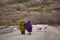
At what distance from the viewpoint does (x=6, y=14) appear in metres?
4.92

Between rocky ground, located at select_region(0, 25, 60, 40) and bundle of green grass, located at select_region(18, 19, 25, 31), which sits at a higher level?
bundle of green grass, located at select_region(18, 19, 25, 31)

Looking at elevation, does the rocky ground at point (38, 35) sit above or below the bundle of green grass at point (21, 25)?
below

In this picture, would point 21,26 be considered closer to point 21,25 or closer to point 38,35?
point 21,25

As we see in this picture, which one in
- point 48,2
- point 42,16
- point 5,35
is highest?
point 48,2

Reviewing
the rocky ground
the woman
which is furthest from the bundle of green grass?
the rocky ground

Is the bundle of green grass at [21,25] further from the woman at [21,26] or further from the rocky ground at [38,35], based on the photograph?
the rocky ground at [38,35]

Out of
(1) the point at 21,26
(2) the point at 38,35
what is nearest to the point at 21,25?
(1) the point at 21,26

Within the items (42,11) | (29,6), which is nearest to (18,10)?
(29,6)

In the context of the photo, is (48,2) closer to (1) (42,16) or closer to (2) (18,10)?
(1) (42,16)

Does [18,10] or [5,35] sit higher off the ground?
[18,10]

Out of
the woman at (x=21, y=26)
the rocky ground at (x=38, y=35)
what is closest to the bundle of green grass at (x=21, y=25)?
the woman at (x=21, y=26)

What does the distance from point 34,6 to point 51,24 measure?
637mm

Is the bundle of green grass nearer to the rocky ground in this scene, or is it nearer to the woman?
the woman

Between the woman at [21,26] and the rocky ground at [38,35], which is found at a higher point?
the woman at [21,26]
